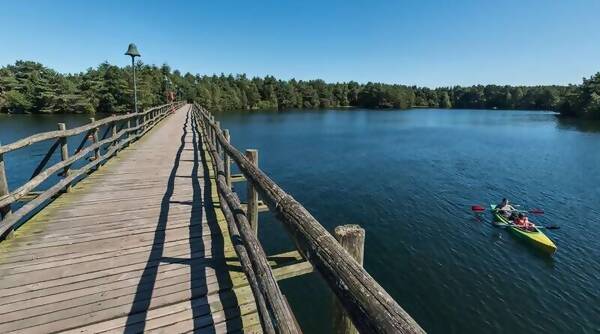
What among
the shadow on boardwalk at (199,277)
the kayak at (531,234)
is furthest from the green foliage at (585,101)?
the shadow on boardwalk at (199,277)

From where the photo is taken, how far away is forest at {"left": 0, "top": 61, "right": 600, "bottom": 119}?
70250mm

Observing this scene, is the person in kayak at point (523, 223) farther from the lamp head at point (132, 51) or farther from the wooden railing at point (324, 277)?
the lamp head at point (132, 51)

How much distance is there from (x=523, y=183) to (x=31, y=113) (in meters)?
88.9

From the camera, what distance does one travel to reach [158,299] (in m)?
3.35

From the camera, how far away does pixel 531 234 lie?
1362 centimetres

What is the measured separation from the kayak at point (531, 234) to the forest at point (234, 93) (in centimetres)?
3681

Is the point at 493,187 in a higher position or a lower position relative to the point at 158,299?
lower

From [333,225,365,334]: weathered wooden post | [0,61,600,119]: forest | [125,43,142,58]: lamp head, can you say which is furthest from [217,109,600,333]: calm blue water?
[0,61,600,119]: forest

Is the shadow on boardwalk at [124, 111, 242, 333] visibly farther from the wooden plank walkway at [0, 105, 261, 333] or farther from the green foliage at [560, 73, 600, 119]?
the green foliage at [560, 73, 600, 119]

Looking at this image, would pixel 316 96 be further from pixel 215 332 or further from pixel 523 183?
pixel 215 332

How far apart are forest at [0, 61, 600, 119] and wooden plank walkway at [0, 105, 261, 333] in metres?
36.9

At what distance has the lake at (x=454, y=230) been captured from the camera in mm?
9641

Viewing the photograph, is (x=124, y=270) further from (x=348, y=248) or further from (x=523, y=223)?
(x=523, y=223)

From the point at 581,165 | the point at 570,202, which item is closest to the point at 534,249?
the point at 570,202
